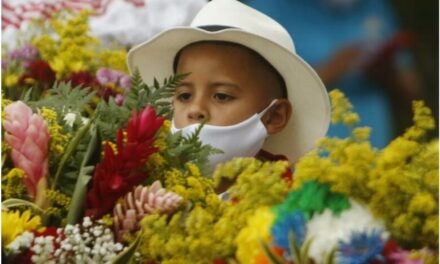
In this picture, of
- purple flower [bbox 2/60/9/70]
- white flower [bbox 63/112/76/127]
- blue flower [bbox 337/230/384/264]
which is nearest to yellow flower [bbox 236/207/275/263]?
blue flower [bbox 337/230/384/264]

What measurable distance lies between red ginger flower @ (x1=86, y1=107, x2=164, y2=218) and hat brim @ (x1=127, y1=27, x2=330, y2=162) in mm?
814

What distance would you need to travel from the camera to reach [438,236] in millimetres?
2115

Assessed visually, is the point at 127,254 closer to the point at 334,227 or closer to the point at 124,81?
the point at 334,227

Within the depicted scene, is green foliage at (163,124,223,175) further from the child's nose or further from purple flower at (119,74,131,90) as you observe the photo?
purple flower at (119,74,131,90)

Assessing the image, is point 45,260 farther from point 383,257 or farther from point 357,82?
point 357,82

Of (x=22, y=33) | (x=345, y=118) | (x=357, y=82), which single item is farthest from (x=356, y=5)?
(x=345, y=118)

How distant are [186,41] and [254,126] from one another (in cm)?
24

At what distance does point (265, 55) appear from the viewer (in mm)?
3289

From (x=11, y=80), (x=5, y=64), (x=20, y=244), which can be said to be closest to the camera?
(x=20, y=244)

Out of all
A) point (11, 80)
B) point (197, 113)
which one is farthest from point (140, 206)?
point (11, 80)

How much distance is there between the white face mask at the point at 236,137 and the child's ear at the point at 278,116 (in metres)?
0.04

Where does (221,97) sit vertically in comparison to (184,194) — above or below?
above

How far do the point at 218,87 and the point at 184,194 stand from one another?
833 millimetres

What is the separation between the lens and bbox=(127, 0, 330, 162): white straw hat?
3.26 meters
